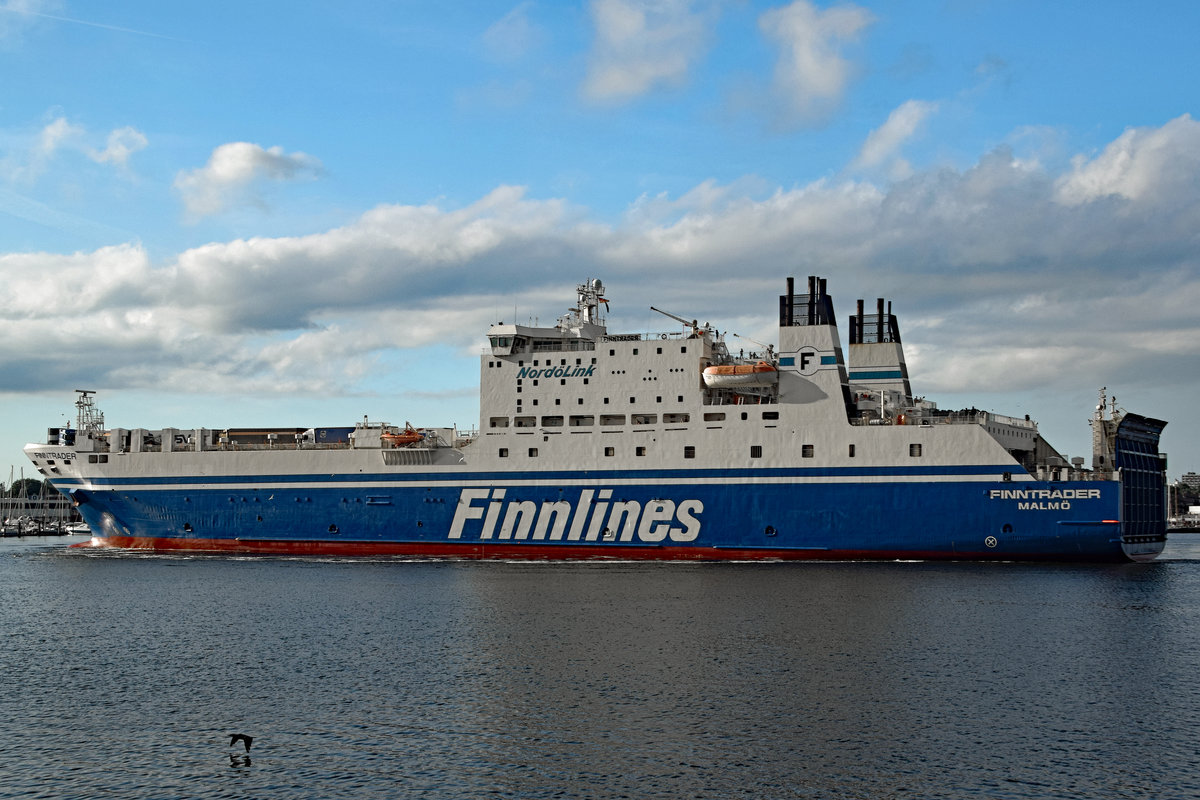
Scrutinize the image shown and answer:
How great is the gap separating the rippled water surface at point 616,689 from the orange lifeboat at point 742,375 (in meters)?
7.84

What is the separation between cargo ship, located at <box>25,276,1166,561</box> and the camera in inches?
1442

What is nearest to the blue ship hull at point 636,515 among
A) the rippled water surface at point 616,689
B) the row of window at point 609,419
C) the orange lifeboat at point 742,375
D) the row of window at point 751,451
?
the row of window at point 751,451

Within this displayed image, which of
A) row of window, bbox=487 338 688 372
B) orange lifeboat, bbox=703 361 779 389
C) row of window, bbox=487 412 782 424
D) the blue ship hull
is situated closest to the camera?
the blue ship hull

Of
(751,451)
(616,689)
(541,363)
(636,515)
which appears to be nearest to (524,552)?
(636,515)

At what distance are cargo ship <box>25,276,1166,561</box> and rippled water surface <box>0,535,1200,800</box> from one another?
348cm

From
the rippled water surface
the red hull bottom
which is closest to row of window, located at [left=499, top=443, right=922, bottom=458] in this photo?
the red hull bottom

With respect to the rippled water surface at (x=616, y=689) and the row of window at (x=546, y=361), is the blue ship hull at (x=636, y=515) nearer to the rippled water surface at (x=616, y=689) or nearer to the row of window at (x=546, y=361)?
the rippled water surface at (x=616, y=689)

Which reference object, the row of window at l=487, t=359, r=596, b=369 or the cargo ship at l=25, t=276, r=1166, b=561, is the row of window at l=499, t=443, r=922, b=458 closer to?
the cargo ship at l=25, t=276, r=1166, b=561

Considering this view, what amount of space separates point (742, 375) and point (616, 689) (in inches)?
812

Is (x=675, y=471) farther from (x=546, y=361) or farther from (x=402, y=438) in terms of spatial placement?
(x=402, y=438)

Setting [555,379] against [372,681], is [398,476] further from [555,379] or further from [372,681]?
[372,681]

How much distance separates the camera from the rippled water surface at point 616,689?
15148 mm

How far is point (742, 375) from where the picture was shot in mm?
39000

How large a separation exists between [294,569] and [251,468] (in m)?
6.75
